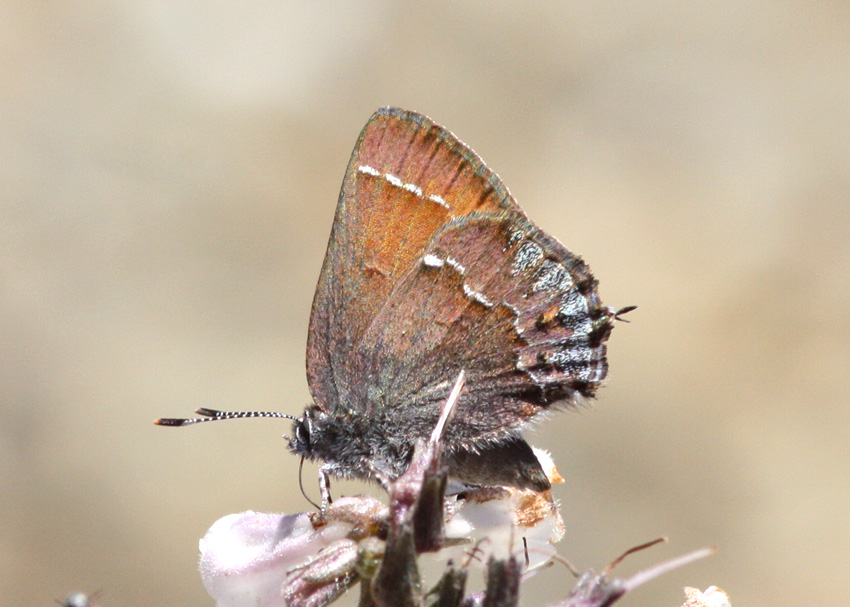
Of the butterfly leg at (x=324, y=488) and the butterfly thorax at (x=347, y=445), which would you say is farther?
the butterfly thorax at (x=347, y=445)

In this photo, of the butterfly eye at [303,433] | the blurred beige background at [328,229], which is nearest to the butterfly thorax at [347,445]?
the butterfly eye at [303,433]

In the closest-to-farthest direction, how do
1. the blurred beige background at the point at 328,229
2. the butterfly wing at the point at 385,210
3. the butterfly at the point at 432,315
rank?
the butterfly at the point at 432,315 < the butterfly wing at the point at 385,210 < the blurred beige background at the point at 328,229

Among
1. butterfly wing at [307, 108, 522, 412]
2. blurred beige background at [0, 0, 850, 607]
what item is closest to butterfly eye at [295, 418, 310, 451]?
butterfly wing at [307, 108, 522, 412]

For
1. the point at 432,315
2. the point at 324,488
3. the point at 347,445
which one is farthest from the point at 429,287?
the point at 324,488

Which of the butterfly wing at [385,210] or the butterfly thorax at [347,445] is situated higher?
the butterfly wing at [385,210]

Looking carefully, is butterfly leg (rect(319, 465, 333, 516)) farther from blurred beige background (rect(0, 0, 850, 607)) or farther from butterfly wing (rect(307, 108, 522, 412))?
blurred beige background (rect(0, 0, 850, 607))

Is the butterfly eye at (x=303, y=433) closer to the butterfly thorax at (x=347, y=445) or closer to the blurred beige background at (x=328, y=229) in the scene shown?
the butterfly thorax at (x=347, y=445)
